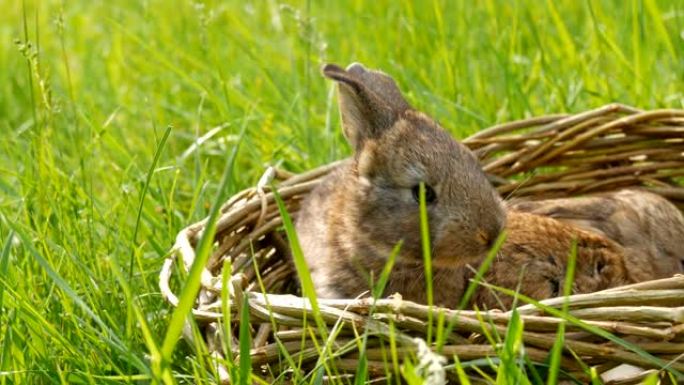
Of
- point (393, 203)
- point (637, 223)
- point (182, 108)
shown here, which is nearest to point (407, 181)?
point (393, 203)

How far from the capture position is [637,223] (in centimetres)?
429

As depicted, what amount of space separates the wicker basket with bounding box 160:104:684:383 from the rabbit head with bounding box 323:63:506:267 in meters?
0.34

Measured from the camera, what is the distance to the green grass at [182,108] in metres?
3.28

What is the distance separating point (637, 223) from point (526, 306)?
1419 mm

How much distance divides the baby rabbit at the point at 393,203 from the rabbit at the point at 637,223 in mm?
579

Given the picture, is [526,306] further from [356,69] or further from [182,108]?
[182,108]

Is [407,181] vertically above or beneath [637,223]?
above

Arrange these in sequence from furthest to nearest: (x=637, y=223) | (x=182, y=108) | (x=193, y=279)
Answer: (x=182, y=108)
(x=637, y=223)
(x=193, y=279)

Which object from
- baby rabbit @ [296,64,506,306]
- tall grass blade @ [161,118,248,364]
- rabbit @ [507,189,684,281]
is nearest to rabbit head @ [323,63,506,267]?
baby rabbit @ [296,64,506,306]

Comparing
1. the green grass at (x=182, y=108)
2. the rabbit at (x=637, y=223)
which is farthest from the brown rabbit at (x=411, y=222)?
the green grass at (x=182, y=108)

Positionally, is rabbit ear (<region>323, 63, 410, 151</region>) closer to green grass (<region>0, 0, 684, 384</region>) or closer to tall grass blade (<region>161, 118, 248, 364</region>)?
green grass (<region>0, 0, 684, 384</region>)

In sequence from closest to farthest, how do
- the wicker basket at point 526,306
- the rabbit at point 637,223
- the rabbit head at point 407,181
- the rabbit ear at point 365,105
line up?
the wicker basket at point 526,306
the rabbit head at point 407,181
the rabbit ear at point 365,105
the rabbit at point 637,223

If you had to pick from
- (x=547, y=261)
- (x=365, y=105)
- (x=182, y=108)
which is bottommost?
(x=547, y=261)

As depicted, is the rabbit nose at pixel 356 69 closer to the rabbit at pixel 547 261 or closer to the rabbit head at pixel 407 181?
the rabbit head at pixel 407 181
